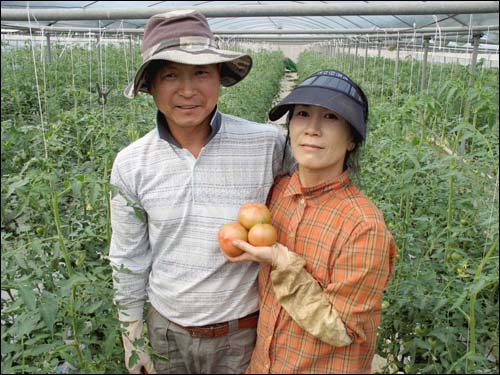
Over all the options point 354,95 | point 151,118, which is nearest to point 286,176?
point 354,95

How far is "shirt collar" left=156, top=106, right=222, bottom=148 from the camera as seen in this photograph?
170 centimetres

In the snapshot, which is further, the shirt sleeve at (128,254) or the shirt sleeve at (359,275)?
the shirt sleeve at (128,254)

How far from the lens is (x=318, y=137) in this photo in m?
1.47

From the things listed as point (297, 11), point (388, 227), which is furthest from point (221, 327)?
point (388, 227)

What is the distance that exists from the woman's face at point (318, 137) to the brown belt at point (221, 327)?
21.4 inches

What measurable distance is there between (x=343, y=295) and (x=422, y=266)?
42.4 inches

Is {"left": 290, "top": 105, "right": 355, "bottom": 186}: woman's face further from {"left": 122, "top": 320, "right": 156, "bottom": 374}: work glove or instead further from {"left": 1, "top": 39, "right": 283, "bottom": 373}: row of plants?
{"left": 122, "top": 320, "right": 156, "bottom": 374}: work glove

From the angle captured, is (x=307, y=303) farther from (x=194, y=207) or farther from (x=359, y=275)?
(x=194, y=207)

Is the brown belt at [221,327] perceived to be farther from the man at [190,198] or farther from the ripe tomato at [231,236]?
the ripe tomato at [231,236]

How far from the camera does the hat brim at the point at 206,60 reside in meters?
1.51

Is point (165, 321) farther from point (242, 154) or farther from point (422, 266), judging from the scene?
point (422, 266)

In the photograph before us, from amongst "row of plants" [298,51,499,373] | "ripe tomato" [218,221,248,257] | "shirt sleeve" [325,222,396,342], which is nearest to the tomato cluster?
"ripe tomato" [218,221,248,257]

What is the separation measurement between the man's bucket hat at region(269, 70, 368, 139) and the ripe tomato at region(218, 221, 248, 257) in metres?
0.39

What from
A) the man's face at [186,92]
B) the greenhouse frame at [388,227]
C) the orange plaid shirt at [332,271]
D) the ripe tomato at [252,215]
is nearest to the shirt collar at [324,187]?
the orange plaid shirt at [332,271]
